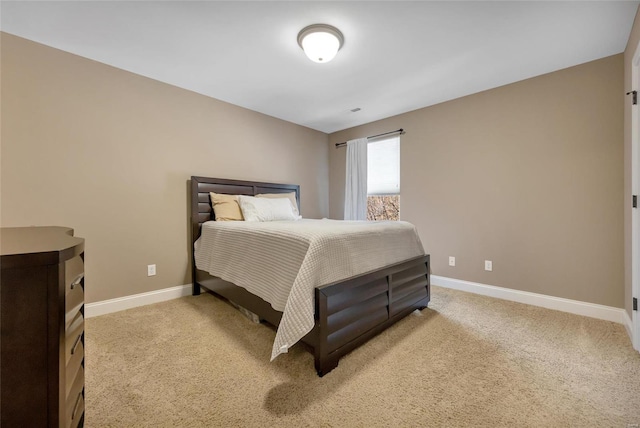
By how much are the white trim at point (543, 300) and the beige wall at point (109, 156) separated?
3.07m

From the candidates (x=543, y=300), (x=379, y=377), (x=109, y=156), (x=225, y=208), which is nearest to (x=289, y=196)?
(x=225, y=208)

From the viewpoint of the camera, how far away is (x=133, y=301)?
2619 mm

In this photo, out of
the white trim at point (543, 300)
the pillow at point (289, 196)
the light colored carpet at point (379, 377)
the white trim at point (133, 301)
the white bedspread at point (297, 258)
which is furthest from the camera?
the pillow at point (289, 196)

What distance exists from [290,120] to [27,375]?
12.8ft

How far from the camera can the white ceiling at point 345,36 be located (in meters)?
1.79

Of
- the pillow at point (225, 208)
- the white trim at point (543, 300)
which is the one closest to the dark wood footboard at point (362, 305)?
the white trim at point (543, 300)

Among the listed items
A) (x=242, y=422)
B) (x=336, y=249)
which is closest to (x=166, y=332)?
(x=242, y=422)

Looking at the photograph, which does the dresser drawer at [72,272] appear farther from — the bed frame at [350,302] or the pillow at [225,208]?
the pillow at [225,208]

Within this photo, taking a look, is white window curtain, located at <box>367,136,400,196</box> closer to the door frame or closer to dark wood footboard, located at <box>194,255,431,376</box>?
dark wood footboard, located at <box>194,255,431,376</box>

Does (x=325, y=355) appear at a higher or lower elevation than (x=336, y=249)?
lower

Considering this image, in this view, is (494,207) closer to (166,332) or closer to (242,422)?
(242,422)

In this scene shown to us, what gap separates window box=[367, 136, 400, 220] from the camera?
12.7ft

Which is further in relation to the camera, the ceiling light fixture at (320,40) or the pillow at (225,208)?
the pillow at (225,208)

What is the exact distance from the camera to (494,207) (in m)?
2.93
